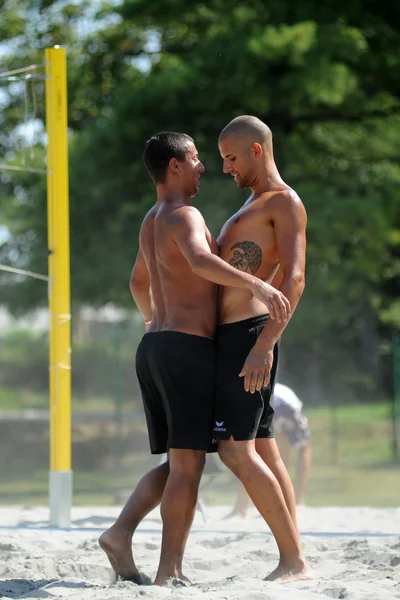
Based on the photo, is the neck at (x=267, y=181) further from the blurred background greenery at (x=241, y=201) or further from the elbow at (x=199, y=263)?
the blurred background greenery at (x=241, y=201)

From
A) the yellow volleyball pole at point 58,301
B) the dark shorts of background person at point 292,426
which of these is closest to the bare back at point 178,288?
the yellow volleyball pole at point 58,301

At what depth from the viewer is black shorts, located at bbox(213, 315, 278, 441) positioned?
403 centimetres

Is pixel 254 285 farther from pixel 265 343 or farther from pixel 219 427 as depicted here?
pixel 219 427

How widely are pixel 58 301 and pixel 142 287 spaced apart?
5.91 ft

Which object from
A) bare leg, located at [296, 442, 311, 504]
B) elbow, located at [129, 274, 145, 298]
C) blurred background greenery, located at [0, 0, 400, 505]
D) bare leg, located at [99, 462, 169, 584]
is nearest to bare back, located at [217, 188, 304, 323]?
elbow, located at [129, 274, 145, 298]

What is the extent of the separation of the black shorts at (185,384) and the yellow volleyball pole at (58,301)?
2279 mm

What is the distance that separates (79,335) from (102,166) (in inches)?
431

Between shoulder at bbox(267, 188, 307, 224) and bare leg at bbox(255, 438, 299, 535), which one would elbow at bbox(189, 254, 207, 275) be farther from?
bare leg at bbox(255, 438, 299, 535)

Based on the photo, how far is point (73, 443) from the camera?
17438mm

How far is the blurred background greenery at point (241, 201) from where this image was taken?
601 inches

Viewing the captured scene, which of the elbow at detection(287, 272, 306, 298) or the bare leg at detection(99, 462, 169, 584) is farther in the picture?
the bare leg at detection(99, 462, 169, 584)

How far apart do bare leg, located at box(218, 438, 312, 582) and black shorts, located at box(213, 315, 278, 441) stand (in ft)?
0.19

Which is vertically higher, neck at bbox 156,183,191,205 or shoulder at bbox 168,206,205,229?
neck at bbox 156,183,191,205

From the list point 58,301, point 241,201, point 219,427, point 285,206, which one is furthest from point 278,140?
point 219,427
